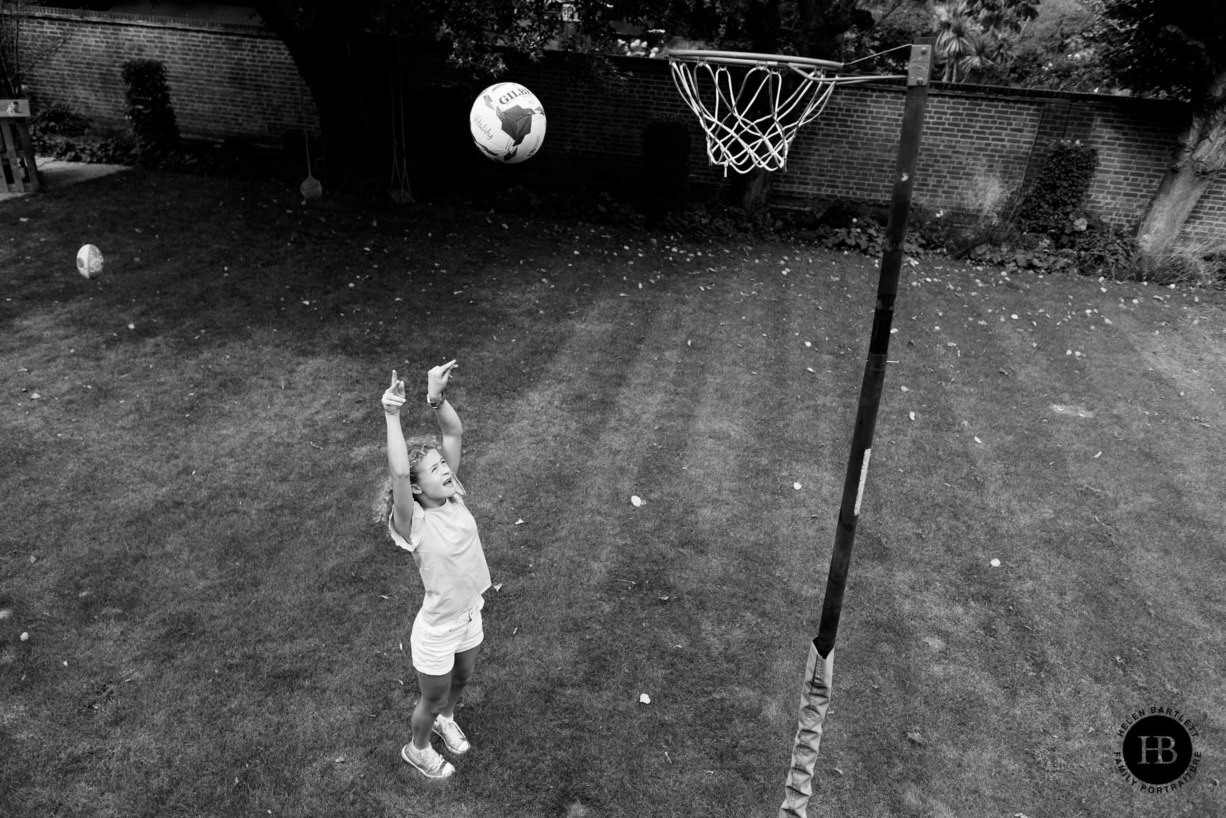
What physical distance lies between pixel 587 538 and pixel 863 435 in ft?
9.35

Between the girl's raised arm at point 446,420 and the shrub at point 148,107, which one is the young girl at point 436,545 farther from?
the shrub at point 148,107

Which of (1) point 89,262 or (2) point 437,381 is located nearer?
(2) point 437,381

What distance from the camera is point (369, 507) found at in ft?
19.3

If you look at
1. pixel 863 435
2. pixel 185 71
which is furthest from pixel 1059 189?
pixel 185 71

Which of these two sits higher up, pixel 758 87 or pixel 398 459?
pixel 758 87

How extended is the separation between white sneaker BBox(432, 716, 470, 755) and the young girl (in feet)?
0.60

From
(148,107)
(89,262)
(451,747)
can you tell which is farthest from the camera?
(148,107)

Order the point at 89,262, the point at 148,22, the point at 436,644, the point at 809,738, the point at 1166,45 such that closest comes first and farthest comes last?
the point at 809,738
the point at 436,644
the point at 89,262
the point at 1166,45
the point at 148,22

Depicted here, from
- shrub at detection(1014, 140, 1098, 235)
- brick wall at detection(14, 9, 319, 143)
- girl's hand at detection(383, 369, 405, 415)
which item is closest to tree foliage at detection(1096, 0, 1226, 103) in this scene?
shrub at detection(1014, 140, 1098, 235)

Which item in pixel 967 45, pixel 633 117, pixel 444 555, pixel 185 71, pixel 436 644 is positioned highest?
pixel 967 45

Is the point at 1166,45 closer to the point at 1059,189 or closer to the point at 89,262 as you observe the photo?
the point at 1059,189

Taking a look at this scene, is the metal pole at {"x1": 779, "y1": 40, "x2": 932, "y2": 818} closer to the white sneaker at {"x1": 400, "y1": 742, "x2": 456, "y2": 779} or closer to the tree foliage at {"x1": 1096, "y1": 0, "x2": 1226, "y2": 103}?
the white sneaker at {"x1": 400, "y1": 742, "x2": 456, "y2": 779}

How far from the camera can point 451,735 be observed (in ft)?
13.4

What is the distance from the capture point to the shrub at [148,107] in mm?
13117
